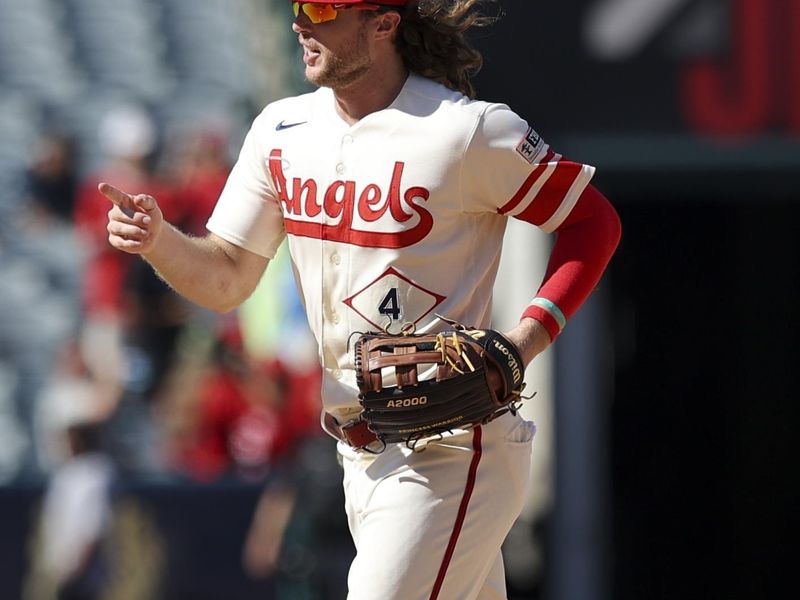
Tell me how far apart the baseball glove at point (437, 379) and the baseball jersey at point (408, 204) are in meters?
0.14

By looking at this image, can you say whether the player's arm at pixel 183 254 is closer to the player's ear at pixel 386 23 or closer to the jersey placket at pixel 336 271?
the jersey placket at pixel 336 271

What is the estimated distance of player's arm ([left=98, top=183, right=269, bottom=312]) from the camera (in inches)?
138

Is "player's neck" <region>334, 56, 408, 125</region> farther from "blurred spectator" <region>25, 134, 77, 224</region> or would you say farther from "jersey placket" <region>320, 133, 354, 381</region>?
"blurred spectator" <region>25, 134, 77, 224</region>

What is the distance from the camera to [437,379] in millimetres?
3320

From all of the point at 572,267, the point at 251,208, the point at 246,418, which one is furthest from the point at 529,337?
the point at 246,418

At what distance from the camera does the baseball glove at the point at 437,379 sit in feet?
10.8

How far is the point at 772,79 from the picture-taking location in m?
8.11

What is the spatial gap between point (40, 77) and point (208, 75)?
106 cm

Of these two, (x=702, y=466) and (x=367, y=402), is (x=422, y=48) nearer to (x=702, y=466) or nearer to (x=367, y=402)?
(x=367, y=402)

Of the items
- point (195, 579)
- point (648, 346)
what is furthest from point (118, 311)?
point (648, 346)

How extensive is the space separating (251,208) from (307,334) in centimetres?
464

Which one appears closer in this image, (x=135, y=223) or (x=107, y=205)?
(x=135, y=223)

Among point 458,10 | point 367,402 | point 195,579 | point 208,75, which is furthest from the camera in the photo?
point 208,75

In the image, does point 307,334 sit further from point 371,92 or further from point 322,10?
point 322,10
